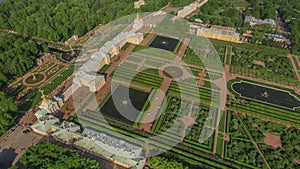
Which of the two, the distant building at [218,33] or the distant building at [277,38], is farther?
the distant building at [218,33]

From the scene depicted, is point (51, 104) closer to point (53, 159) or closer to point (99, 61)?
point (53, 159)

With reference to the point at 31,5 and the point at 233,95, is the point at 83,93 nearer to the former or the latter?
the point at 233,95

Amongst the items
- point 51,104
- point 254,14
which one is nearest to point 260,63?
point 254,14

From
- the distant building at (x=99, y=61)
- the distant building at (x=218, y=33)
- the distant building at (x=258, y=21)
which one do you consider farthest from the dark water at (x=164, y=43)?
the distant building at (x=258, y=21)

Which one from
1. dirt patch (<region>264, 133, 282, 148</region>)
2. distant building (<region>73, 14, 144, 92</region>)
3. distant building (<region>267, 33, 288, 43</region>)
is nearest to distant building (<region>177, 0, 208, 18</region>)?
distant building (<region>73, 14, 144, 92</region>)

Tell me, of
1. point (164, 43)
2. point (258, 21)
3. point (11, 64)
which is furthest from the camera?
point (258, 21)

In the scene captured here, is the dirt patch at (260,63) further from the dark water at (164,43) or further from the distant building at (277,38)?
the dark water at (164,43)
